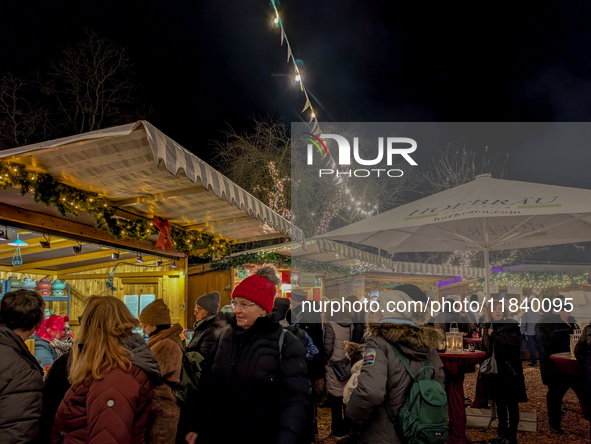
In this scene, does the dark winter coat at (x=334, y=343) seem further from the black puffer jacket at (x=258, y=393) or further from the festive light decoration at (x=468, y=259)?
the festive light decoration at (x=468, y=259)

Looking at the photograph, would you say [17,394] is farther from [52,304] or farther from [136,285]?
[136,285]

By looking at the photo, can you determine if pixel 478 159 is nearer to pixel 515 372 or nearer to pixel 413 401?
pixel 515 372

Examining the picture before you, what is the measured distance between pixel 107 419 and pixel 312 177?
17.3 metres

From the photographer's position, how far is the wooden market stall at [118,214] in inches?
146

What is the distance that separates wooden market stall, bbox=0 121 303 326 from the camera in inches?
146

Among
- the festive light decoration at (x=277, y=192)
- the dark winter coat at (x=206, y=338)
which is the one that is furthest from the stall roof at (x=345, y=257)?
the festive light decoration at (x=277, y=192)

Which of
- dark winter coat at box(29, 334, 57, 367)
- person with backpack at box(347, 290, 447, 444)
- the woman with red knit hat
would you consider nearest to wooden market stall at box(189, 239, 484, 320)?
dark winter coat at box(29, 334, 57, 367)

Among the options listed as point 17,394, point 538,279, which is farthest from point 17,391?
point 538,279

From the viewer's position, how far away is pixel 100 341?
2.22m

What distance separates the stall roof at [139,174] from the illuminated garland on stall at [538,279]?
52.3 ft

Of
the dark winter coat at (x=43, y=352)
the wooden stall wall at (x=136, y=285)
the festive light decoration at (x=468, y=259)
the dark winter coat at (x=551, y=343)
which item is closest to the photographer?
the dark winter coat at (x=43, y=352)

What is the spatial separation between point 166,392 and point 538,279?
19.5m

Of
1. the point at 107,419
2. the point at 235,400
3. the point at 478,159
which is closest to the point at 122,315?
the point at 107,419

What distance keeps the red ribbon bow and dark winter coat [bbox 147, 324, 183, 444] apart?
3080 mm
